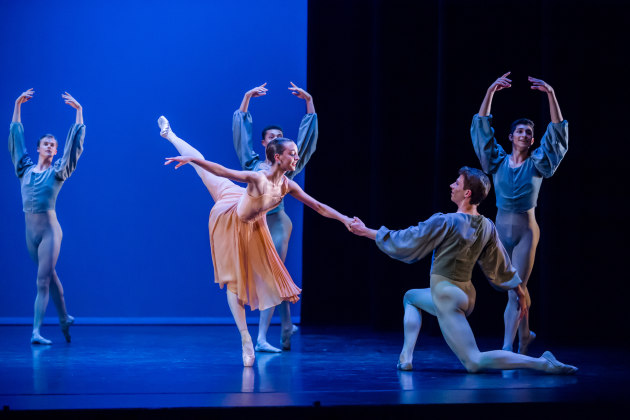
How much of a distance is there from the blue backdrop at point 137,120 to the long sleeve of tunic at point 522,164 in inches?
84.6

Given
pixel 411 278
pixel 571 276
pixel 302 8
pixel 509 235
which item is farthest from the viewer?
pixel 302 8

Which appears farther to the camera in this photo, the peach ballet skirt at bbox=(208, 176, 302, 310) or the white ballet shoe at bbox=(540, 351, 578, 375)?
the peach ballet skirt at bbox=(208, 176, 302, 310)

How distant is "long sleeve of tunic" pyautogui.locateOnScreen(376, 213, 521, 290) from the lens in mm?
3701

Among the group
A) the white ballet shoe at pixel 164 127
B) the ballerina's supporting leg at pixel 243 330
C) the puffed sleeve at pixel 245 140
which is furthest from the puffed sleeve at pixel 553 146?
the white ballet shoe at pixel 164 127

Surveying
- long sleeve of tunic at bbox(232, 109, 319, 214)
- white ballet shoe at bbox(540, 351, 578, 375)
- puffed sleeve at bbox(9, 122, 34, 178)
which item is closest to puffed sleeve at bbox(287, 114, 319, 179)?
long sleeve of tunic at bbox(232, 109, 319, 214)

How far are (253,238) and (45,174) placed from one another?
1.79 metres

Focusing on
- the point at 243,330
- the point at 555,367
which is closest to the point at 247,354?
the point at 243,330

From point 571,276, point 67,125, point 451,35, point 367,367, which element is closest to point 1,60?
point 67,125

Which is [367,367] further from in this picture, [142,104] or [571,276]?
[142,104]

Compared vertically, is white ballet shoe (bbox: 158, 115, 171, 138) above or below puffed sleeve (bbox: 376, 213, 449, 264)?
above

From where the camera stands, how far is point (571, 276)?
5.55 meters

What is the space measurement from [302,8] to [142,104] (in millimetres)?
1642

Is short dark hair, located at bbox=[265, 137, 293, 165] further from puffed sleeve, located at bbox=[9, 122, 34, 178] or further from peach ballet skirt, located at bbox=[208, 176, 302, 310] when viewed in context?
puffed sleeve, located at bbox=[9, 122, 34, 178]

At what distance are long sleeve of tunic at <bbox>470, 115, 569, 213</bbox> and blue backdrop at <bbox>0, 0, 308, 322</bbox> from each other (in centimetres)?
215
